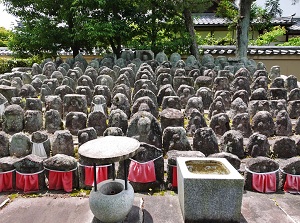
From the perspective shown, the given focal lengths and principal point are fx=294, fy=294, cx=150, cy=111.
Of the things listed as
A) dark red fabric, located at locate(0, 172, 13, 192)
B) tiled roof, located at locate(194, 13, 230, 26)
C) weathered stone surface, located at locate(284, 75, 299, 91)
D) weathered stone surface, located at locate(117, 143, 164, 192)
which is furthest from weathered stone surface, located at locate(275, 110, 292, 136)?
tiled roof, located at locate(194, 13, 230, 26)

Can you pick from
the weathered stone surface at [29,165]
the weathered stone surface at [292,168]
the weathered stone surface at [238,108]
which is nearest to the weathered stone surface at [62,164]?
the weathered stone surface at [29,165]

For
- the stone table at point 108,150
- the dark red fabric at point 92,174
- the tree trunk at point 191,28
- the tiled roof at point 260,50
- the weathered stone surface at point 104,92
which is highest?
the tree trunk at point 191,28

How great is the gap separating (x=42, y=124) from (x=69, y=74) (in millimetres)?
4317

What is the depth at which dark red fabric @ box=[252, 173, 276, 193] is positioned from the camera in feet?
18.1

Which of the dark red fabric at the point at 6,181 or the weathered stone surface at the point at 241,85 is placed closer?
the dark red fabric at the point at 6,181

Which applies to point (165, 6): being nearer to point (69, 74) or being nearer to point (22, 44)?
point (69, 74)

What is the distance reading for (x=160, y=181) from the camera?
5.76 meters

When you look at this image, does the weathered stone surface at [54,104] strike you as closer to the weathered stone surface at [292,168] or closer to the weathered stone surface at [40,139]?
the weathered stone surface at [40,139]

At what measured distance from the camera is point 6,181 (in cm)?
564

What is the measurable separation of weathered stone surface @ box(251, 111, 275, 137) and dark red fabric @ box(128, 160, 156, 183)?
135 inches

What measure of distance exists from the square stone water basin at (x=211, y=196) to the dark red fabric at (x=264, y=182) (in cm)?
107

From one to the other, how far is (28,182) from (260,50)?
51.7 ft

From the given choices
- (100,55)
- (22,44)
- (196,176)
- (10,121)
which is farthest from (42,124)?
(100,55)

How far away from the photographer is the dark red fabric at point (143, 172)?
221 inches
